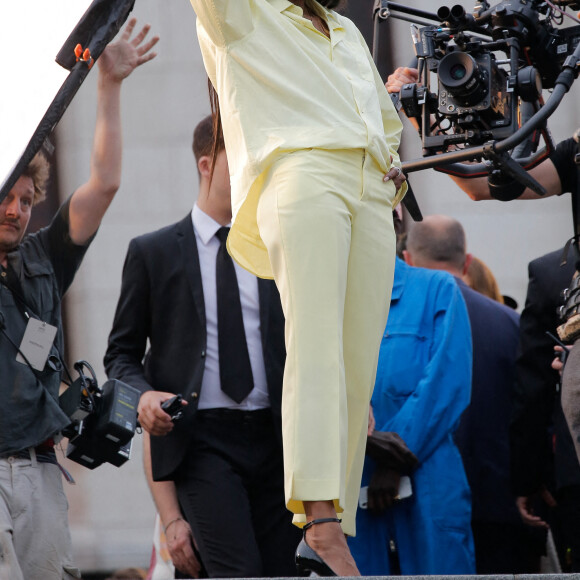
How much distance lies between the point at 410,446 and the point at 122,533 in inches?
72.2

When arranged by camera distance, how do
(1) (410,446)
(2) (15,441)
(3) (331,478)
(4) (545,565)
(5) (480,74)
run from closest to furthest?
(3) (331,478) < (5) (480,74) < (2) (15,441) < (1) (410,446) < (4) (545,565)

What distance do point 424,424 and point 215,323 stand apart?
785 millimetres

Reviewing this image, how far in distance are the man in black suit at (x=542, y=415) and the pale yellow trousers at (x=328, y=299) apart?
1.32 m

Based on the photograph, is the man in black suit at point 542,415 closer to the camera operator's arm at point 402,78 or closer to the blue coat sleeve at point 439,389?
the blue coat sleeve at point 439,389

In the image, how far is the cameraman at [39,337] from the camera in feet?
12.0

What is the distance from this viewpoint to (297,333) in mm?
2697

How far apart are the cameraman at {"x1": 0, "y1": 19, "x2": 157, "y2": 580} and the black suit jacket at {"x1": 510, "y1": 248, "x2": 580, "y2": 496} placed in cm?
154

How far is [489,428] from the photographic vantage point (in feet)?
14.5

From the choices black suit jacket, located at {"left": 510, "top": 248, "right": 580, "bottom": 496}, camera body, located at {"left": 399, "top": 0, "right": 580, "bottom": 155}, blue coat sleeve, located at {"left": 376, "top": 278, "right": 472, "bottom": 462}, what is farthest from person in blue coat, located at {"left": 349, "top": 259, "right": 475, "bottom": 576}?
camera body, located at {"left": 399, "top": 0, "right": 580, "bottom": 155}

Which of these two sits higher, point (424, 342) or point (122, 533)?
point (424, 342)

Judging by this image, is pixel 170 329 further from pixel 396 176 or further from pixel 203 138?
pixel 396 176

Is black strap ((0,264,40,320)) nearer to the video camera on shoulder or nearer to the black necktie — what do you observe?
the video camera on shoulder

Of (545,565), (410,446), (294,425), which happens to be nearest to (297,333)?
(294,425)

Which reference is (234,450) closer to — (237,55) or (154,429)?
(154,429)
